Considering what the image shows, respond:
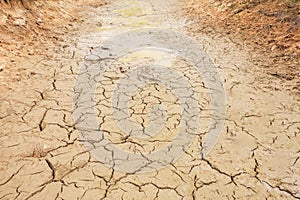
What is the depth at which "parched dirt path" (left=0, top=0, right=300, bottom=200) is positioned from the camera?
6.76ft

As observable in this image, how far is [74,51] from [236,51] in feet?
9.00

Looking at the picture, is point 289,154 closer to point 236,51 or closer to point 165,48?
point 236,51

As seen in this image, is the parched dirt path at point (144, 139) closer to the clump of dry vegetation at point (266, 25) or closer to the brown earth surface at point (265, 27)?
the brown earth surface at point (265, 27)

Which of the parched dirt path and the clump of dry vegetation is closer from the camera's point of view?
the parched dirt path

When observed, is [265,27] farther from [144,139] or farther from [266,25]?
[144,139]

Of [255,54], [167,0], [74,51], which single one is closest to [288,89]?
[255,54]

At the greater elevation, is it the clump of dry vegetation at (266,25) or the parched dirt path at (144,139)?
the clump of dry vegetation at (266,25)

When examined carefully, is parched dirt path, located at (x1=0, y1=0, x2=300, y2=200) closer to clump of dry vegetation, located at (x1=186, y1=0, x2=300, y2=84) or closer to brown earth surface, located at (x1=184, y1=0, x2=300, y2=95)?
brown earth surface, located at (x1=184, y1=0, x2=300, y2=95)

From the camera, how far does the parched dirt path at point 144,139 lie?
2061 mm

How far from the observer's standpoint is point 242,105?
3084 mm

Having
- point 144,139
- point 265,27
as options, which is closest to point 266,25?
point 265,27

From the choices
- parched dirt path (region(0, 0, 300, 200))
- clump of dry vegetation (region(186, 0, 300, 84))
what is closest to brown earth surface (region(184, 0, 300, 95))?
clump of dry vegetation (region(186, 0, 300, 84))

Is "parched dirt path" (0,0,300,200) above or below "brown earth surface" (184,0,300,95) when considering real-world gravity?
below

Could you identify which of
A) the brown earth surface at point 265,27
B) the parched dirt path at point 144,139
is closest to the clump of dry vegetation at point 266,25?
the brown earth surface at point 265,27
